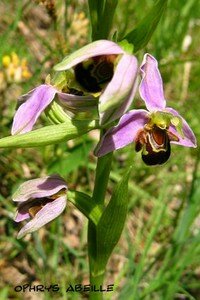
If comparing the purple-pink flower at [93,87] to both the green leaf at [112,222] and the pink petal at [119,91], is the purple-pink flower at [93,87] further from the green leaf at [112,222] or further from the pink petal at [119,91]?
the green leaf at [112,222]

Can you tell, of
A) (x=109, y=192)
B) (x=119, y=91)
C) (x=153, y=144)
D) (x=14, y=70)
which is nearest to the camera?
(x=119, y=91)

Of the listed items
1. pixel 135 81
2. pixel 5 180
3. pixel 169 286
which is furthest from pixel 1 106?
pixel 135 81

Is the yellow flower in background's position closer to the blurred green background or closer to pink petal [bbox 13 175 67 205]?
the blurred green background

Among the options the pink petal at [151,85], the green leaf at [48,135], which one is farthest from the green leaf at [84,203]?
the pink petal at [151,85]

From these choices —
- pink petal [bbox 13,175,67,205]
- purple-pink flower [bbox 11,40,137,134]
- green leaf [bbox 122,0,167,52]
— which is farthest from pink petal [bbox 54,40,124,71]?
pink petal [bbox 13,175,67,205]

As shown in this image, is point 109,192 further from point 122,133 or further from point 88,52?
point 88,52

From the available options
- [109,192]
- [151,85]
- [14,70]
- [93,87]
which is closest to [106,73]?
[93,87]
